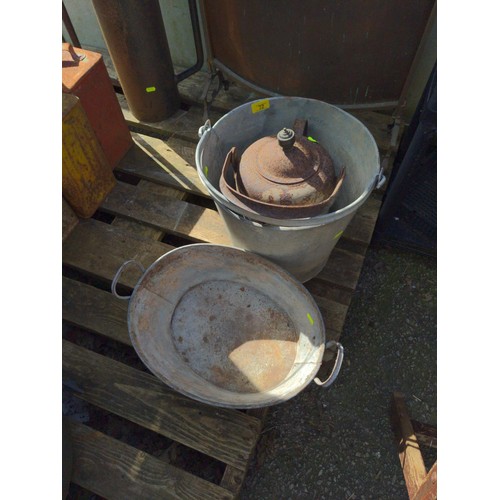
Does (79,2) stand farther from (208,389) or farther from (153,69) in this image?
(208,389)

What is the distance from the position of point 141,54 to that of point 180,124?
47 cm

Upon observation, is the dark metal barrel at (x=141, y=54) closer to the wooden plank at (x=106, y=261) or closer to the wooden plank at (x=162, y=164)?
the wooden plank at (x=162, y=164)

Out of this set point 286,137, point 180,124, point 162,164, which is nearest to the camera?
point 286,137

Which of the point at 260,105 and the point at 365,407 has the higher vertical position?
the point at 260,105

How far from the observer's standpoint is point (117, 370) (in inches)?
71.5

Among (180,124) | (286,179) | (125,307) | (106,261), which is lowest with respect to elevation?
(125,307)

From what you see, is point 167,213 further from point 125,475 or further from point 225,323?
point 125,475

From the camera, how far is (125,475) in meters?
1.62

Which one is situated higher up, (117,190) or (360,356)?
(117,190)

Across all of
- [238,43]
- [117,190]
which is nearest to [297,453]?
[117,190]

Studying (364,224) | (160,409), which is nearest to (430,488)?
(160,409)

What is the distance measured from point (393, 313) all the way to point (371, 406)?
55 centimetres

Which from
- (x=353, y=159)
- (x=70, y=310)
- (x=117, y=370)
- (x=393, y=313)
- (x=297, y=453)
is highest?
(x=353, y=159)

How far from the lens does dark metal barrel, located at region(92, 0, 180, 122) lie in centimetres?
191
